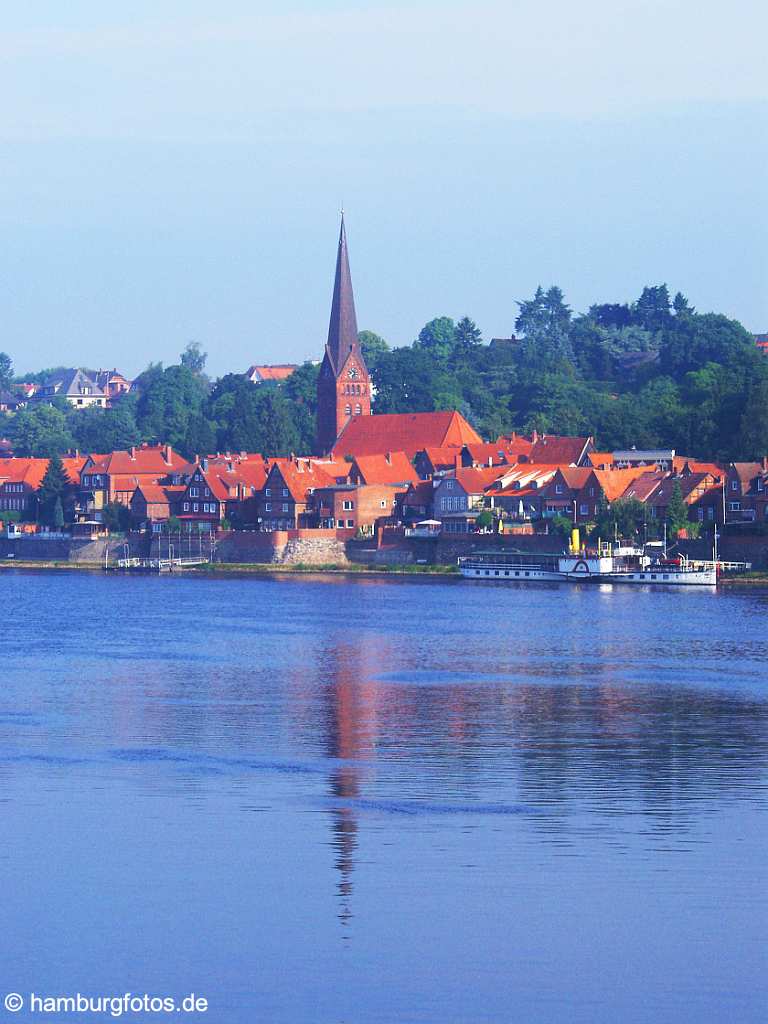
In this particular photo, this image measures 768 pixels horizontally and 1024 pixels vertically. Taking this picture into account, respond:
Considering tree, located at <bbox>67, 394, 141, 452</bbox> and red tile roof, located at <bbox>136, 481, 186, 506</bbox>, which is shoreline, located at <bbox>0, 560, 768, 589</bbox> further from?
tree, located at <bbox>67, 394, 141, 452</bbox>

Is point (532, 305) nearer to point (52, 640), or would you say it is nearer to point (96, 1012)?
point (52, 640)

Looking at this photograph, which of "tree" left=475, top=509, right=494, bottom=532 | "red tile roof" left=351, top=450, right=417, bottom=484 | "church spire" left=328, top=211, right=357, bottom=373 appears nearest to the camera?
"tree" left=475, top=509, right=494, bottom=532

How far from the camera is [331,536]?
8756 cm

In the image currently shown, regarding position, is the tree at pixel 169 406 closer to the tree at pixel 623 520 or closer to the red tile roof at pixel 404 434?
the red tile roof at pixel 404 434

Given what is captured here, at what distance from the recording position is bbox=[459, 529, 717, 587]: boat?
74.1m

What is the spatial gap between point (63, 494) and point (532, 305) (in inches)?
2847

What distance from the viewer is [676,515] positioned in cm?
7738

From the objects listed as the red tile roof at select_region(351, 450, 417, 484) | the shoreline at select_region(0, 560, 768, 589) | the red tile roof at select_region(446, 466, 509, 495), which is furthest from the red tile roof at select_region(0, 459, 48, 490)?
the red tile roof at select_region(446, 466, 509, 495)

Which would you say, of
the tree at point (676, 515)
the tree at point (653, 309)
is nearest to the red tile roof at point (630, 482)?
the tree at point (676, 515)

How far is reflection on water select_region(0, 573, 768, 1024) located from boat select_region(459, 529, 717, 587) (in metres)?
32.5

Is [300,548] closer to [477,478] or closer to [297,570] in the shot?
[297,570]

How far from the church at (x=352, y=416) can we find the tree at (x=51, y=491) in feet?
52.9

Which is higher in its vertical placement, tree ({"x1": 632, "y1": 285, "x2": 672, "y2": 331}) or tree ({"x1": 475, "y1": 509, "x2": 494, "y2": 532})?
tree ({"x1": 632, "y1": 285, "x2": 672, "y2": 331})

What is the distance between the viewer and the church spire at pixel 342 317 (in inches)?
4356
